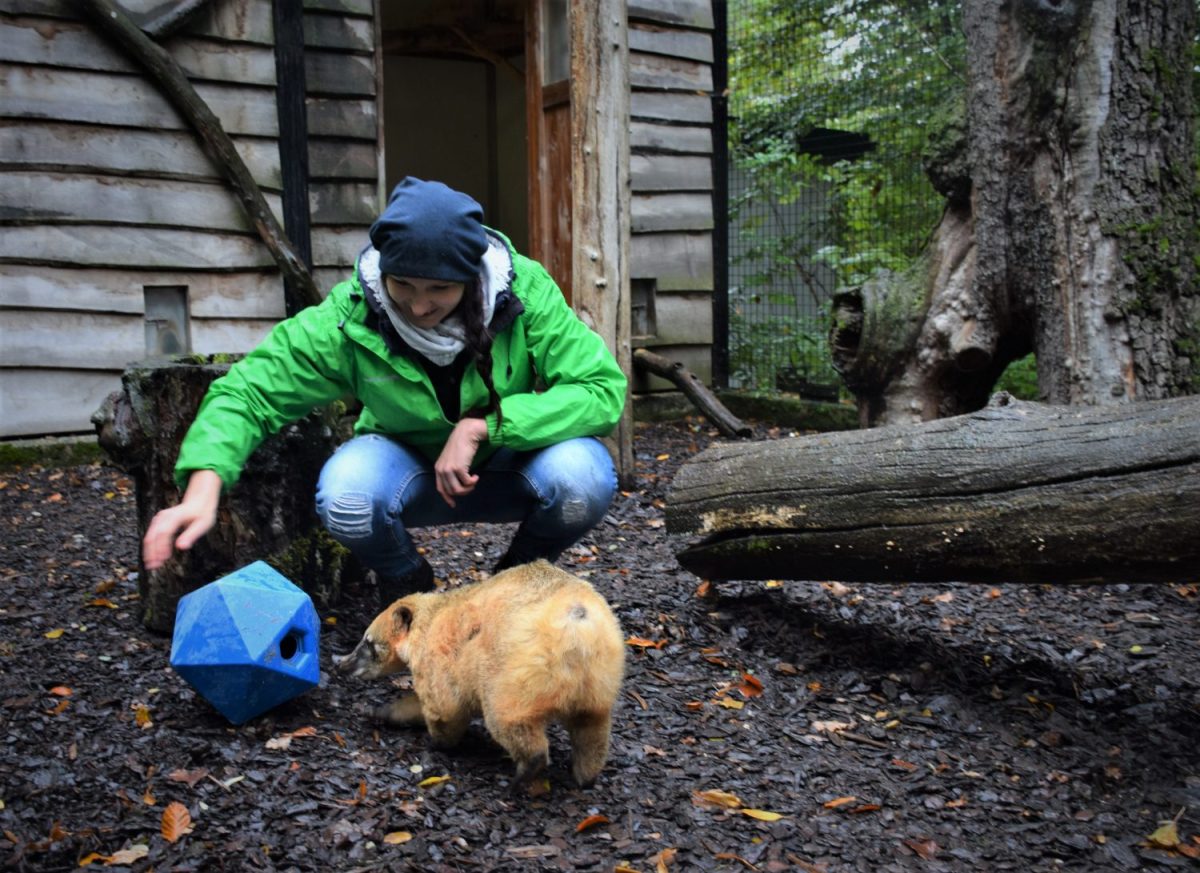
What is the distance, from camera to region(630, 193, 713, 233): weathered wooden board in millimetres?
7945

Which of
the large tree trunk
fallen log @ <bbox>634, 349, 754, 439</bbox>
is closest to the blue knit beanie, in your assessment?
the large tree trunk

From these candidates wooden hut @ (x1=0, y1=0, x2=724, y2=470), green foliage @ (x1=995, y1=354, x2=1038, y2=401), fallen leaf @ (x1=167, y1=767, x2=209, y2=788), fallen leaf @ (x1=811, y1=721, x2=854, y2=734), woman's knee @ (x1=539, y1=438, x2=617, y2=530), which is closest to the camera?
fallen leaf @ (x1=167, y1=767, x2=209, y2=788)

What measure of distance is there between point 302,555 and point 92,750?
1.07 meters

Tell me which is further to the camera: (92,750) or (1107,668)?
(1107,668)

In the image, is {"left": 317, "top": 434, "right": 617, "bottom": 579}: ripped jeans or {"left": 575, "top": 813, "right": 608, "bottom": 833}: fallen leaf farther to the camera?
{"left": 317, "top": 434, "right": 617, "bottom": 579}: ripped jeans

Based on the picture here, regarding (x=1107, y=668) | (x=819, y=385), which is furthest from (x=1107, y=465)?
(x=819, y=385)

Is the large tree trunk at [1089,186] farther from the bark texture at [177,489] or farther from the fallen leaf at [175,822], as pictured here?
the fallen leaf at [175,822]

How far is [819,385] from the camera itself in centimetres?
810

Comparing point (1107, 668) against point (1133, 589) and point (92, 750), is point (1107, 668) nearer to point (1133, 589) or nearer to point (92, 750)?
point (1133, 589)

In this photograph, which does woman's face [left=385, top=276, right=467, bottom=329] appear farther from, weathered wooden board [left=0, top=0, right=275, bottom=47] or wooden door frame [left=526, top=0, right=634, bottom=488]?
weathered wooden board [left=0, top=0, right=275, bottom=47]

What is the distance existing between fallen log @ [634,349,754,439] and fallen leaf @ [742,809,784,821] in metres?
4.17

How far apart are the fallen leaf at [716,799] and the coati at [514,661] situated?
264 mm

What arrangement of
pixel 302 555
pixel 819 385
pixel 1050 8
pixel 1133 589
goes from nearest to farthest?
pixel 302 555
pixel 1133 589
pixel 1050 8
pixel 819 385

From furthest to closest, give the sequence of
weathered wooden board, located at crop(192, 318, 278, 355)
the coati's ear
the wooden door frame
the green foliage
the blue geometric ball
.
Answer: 1. the green foliage
2. weathered wooden board, located at crop(192, 318, 278, 355)
3. the wooden door frame
4. the coati's ear
5. the blue geometric ball
